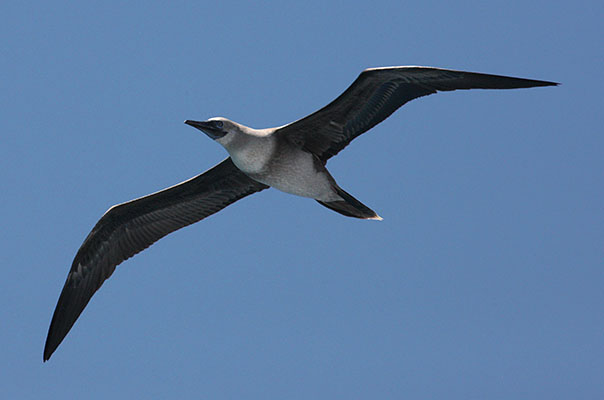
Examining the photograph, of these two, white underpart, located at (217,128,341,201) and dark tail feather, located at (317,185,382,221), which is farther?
dark tail feather, located at (317,185,382,221)

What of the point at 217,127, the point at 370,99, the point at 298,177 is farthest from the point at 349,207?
the point at 217,127

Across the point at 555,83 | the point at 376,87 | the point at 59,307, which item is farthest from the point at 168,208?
the point at 555,83

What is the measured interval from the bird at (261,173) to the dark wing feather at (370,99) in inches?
0.5

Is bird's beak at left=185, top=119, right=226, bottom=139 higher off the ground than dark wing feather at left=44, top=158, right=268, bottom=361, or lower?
higher

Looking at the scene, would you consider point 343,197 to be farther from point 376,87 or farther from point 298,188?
point 376,87

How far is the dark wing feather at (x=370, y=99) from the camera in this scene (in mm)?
9484

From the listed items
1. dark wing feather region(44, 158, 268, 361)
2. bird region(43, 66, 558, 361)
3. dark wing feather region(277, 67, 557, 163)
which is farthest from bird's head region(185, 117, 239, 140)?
dark wing feather region(44, 158, 268, 361)

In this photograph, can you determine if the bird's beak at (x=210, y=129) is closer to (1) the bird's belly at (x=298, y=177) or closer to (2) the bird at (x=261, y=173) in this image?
(2) the bird at (x=261, y=173)

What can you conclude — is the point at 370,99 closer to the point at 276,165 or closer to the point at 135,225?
the point at 276,165

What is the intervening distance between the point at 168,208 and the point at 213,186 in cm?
82

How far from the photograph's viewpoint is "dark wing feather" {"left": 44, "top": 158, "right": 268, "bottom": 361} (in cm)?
Answer: 1172

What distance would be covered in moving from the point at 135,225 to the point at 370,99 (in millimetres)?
4344

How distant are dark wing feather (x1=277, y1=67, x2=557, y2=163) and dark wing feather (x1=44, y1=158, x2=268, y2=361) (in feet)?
5.14

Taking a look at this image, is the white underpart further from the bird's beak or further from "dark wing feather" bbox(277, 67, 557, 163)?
"dark wing feather" bbox(277, 67, 557, 163)
